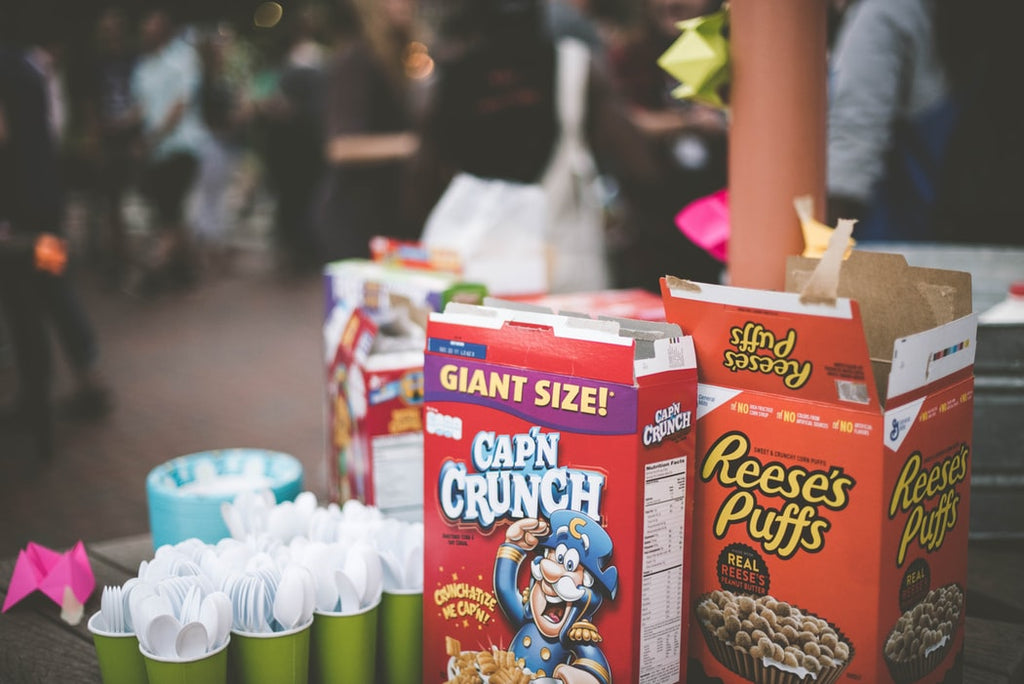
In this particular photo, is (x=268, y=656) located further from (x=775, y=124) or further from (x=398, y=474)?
(x=775, y=124)

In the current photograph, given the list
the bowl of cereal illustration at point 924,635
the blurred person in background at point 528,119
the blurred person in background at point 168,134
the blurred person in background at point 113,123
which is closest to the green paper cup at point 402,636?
the bowl of cereal illustration at point 924,635

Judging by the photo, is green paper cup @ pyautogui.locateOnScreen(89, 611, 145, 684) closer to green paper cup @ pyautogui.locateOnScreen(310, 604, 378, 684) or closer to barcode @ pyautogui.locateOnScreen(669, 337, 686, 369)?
green paper cup @ pyautogui.locateOnScreen(310, 604, 378, 684)

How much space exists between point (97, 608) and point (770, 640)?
3.53 feet

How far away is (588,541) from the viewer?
1.13 metres

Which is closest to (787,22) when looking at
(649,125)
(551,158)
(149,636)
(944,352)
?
(944,352)

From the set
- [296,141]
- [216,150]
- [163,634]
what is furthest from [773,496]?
[216,150]

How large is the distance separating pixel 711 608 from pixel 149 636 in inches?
28.2

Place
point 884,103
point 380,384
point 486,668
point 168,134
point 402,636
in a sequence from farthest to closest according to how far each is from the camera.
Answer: point 168,134 → point 884,103 → point 380,384 → point 402,636 → point 486,668

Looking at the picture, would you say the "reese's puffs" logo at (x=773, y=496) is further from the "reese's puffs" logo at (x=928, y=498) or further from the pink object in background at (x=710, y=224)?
the pink object in background at (x=710, y=224)

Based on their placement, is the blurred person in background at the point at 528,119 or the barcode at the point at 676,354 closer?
the barcode at the point at 676,354

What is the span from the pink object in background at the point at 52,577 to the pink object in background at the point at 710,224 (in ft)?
3.91

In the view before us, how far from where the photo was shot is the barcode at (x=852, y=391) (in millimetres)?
1085

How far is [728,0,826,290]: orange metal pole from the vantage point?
56.7 inches

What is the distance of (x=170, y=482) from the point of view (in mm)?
1708
